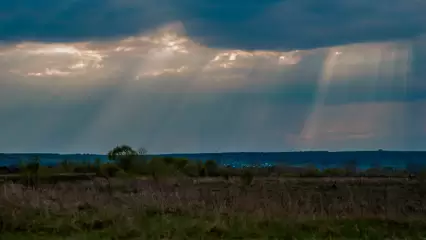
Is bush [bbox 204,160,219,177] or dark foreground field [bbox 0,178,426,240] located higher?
bush [bbox 204,160,219,177]

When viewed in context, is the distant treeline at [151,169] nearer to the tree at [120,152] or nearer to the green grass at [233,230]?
the tree at [120,152]

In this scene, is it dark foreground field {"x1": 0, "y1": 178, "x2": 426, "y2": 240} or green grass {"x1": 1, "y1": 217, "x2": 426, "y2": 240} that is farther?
dark foreground field {"x1": 0, "y1": 178, "x2": 426, "y2": 240}

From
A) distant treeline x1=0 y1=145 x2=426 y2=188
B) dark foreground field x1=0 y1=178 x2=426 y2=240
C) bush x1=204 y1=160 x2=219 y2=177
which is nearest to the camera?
dark foreground field x1=0 y1=178 x2=426 y2=240

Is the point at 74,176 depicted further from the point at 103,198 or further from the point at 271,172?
the point at 103,198

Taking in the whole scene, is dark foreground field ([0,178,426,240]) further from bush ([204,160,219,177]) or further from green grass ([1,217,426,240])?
bush ([204,160,219,177])

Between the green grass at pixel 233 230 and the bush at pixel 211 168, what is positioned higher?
the bush at pixel 211 168

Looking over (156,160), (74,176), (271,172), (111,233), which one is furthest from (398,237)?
(271,172)

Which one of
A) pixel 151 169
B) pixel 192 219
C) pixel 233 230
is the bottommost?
pixel 233 230

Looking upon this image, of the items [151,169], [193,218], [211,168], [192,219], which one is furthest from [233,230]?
[211,168]

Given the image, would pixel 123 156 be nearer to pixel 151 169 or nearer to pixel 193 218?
pixel 151 169

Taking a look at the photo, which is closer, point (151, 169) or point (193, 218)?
point (193, 218)

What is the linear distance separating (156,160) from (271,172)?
9.62 metres

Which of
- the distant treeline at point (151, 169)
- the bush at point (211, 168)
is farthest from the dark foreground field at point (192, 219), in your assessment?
the bush at point (211, 168)

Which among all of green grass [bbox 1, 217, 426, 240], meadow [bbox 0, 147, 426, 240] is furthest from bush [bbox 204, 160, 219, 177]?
green grass [bbox 1, 217, 426, 240]
